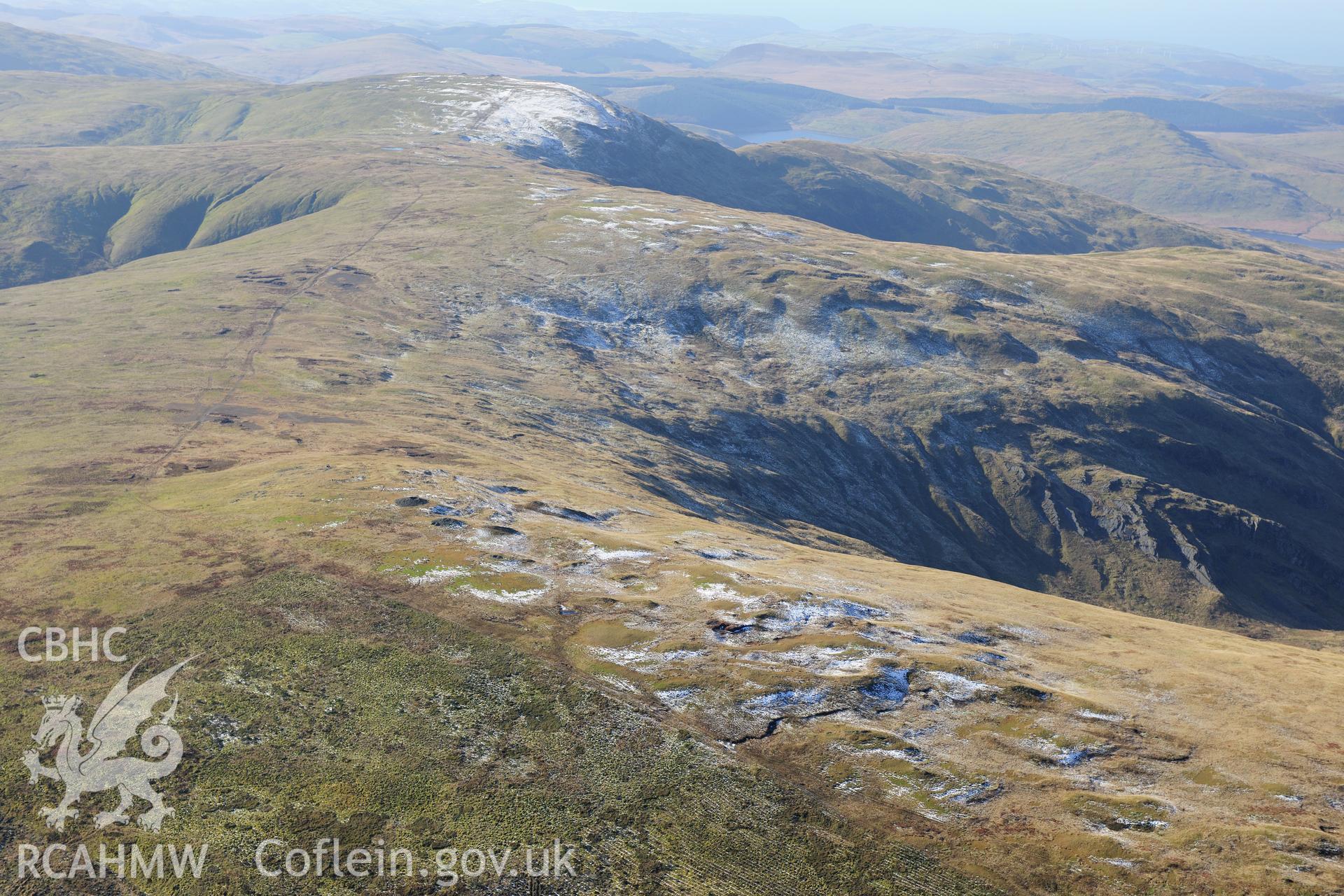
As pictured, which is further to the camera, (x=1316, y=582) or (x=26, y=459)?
(x=1316, y=582)

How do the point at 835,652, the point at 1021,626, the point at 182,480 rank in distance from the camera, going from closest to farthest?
the point at 835,652 < the point at 1021,626 < the point at 182,480

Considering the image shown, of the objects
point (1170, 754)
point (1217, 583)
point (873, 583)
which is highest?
point (1170, 754)

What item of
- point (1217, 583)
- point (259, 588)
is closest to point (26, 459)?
point (259, 588)

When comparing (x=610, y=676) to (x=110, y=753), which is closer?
(x=110, y=753)

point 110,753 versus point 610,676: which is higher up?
point 610,676

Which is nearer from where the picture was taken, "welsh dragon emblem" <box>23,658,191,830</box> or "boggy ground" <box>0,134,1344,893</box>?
"welsh dragon emblem" <box>23,658,191,830</box>

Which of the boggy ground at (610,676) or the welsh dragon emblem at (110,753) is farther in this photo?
the boggy ground at (610,676)

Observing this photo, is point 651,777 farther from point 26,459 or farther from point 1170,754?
point 26,459

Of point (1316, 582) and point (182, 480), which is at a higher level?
point (182, 480)
